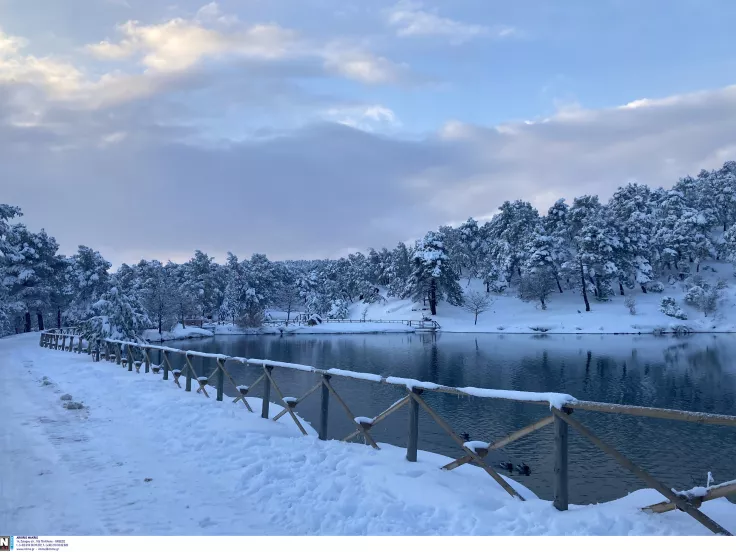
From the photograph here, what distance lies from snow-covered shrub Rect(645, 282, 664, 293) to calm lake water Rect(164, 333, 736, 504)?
102ft

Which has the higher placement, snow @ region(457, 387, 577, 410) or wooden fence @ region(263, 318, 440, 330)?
snow @ region(457, 387, 577, 410)

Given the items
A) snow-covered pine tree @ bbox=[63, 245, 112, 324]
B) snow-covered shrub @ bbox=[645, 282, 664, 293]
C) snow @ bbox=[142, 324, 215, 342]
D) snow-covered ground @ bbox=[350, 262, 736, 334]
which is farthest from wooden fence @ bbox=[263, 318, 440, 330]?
snow-covered shrub @ bbox=[645, 282, 664, 293]

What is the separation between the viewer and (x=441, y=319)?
71.8 meters

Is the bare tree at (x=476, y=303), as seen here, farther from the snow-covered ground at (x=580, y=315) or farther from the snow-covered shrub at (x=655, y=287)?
the snow-covered shrub at (x=655, y=287)

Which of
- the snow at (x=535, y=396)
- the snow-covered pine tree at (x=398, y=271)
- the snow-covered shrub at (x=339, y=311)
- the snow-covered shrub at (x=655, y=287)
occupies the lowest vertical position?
the snow-covered shrub at (x=339, y=311)

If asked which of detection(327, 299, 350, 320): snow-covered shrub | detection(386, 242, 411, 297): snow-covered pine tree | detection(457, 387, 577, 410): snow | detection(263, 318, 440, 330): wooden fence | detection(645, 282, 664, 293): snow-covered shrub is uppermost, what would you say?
detection(386, 242, 411, 297): snow-covered pine tree

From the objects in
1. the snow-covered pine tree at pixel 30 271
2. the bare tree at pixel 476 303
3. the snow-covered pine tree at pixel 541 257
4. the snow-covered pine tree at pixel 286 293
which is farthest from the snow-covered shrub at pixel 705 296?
the snow-covered pine tree at pixel 30 271

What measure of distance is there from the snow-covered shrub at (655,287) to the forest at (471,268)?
0.65 ft

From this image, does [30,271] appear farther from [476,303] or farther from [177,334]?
[476,303]

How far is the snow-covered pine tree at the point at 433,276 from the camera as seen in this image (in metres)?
71.9

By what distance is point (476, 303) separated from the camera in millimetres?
72125

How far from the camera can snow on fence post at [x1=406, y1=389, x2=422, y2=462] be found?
7.21 m

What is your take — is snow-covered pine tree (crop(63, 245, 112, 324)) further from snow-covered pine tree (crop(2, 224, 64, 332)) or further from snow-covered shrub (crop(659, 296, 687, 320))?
snow-covered shrub (crop(659, 296, 687, 320))

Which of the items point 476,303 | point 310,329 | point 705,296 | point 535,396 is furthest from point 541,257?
point 535,396
